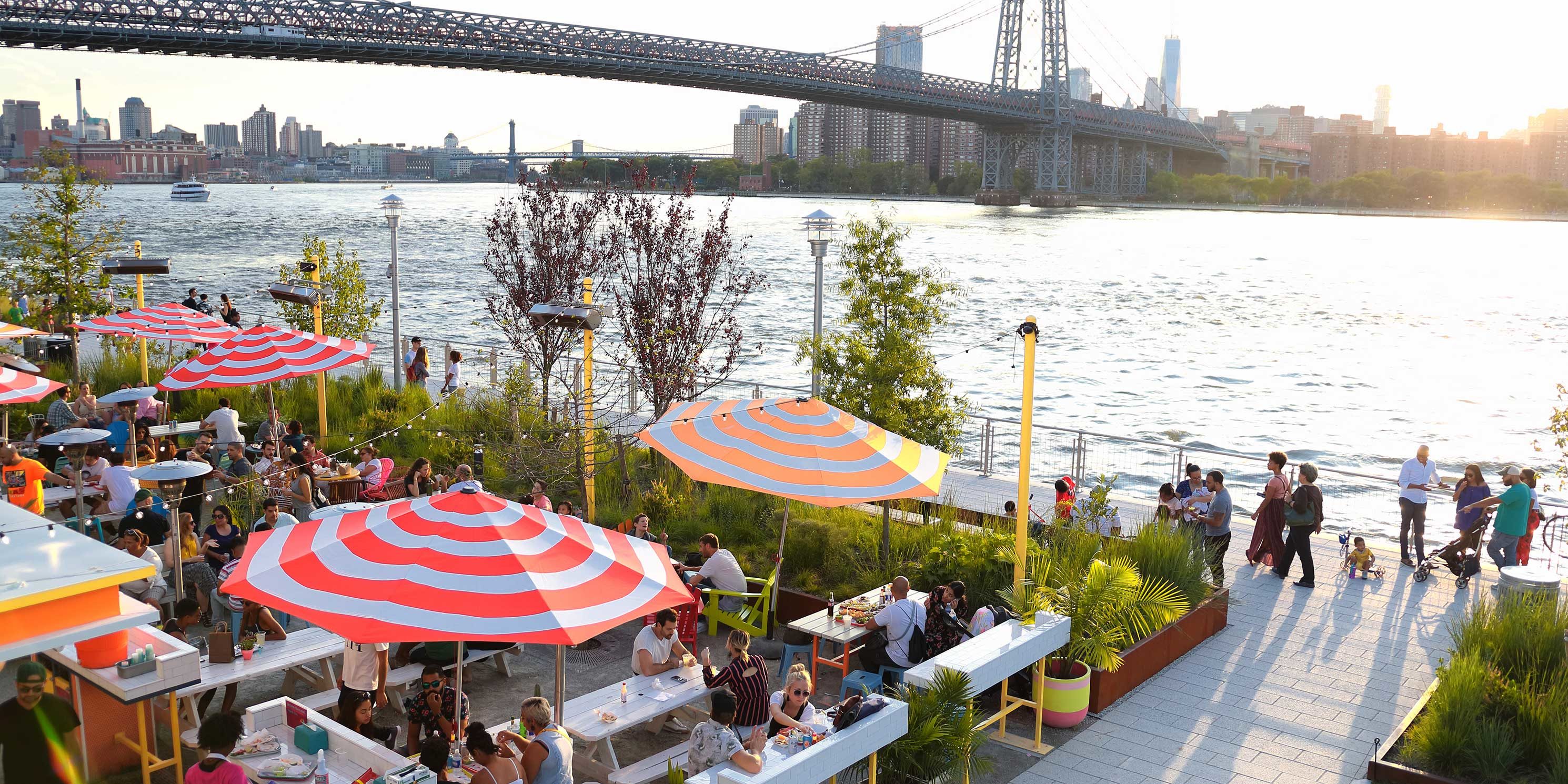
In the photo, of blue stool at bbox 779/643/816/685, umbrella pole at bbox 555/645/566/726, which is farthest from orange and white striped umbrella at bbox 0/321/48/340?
blue stool at bbox 779/643/816/685

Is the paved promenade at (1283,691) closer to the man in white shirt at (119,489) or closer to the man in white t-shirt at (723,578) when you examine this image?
the man in white t-shirt at (723,578)

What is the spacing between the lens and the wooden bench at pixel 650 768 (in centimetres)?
666

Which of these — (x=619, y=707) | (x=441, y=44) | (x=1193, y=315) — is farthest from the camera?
(x=441, y=44)

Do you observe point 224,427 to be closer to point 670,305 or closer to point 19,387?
point 19,387

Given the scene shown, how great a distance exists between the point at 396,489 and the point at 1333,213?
158 meters

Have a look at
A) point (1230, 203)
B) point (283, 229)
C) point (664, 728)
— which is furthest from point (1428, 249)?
point (664, 728)

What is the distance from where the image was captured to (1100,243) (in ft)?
302

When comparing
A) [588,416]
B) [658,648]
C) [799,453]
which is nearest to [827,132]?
[588,416]

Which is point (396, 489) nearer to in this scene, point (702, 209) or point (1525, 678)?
point (1525, 678)

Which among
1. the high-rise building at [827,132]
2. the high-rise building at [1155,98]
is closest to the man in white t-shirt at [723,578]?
the high-rise building at [1155,98]

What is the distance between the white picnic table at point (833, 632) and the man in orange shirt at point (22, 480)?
7.03m

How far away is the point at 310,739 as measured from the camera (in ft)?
21.2

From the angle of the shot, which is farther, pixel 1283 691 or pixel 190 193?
pixel 190 193

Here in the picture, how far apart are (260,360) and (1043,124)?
309 ft
